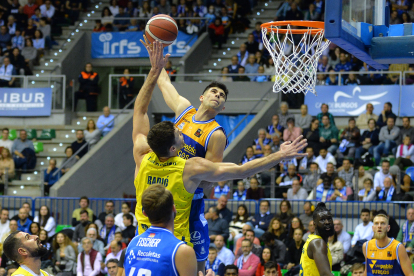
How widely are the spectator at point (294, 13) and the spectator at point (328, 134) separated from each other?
463 centimetres

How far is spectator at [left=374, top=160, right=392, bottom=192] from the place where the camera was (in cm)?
1396

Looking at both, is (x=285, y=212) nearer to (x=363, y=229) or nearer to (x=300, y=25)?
(x=363, y=229)

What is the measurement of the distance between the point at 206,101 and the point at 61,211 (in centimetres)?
970

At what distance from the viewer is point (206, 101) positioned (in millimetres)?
6859

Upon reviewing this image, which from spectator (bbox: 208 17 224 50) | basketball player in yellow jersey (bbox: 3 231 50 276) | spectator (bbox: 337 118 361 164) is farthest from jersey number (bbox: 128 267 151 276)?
spectator (bbox: 208 17 224 50)

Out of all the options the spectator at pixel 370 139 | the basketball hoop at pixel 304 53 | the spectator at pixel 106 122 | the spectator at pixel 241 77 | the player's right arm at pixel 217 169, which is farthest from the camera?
the spectator at pixel 241 77

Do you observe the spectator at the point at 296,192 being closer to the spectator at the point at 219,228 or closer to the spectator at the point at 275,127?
the spectator at the point at 219,228

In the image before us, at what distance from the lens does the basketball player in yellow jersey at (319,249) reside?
686 centimetres

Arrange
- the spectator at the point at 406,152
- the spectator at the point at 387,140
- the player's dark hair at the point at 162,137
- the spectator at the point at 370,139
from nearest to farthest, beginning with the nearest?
the player's dark hair at the point at 162,137
the spectator at the point at 406,152
the spectator at the point at 387,140
the spectator at the point at 370,139

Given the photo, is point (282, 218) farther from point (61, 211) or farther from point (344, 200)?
point (61, 211)

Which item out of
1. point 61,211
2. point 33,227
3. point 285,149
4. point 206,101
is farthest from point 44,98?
point 285,149

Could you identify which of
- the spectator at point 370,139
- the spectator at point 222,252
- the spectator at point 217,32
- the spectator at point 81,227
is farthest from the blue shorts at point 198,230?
the spectator at point 217,32

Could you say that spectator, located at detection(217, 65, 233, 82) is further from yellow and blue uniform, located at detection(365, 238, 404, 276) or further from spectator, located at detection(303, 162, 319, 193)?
yellow and blue uniform, located at detection(365, 238, 404, 276)

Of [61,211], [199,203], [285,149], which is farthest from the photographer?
[61,211]
